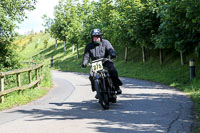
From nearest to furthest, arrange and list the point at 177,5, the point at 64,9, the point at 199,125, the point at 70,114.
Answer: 1. the point at 199,125
2. the point at 70,114
3. the point at 177,5
4. the point at 64,9

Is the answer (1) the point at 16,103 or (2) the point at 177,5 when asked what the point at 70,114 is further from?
(2) the point at 177,5

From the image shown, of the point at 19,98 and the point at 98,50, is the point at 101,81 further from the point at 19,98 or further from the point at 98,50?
the point at 19,98

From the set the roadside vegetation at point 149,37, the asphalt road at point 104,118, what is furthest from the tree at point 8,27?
the asphalt road at point 104,118

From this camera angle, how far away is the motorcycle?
285 inches

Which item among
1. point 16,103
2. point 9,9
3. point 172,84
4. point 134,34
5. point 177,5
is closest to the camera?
point 16,103

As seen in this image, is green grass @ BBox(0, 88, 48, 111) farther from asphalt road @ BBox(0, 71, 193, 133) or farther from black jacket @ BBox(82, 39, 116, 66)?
black jacket @ BBox(82, 39, 116, 66)

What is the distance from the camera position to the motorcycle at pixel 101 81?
723cm

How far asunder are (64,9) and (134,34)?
2606 centimetres

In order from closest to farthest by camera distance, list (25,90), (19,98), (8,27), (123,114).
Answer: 1. (123,114)
2. (19,98)
3. (25,90)
4. (8,27)

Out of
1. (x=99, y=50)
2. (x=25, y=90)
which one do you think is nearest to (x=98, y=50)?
(x=99, y=50)

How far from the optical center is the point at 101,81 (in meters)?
7.45

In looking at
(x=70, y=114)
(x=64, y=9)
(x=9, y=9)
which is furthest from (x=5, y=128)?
(x=64, y=9)

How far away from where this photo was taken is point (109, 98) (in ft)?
26.3

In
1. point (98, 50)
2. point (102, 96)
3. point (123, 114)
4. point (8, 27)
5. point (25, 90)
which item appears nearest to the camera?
point (123, 114)
